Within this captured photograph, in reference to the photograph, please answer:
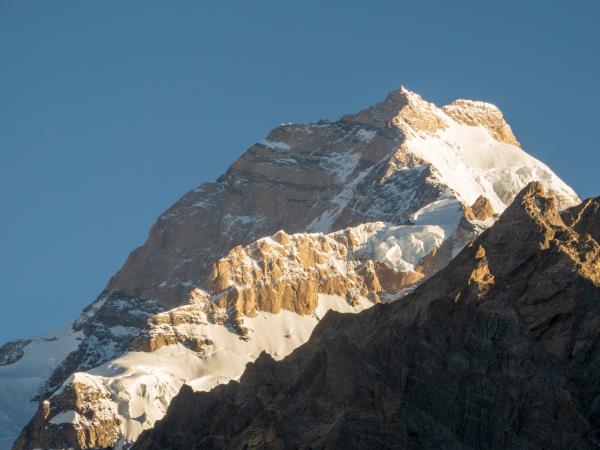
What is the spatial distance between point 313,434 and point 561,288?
24.2m

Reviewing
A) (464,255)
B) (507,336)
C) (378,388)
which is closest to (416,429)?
(378,388)

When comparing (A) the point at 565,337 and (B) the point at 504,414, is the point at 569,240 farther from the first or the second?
(B) the point at 504,414

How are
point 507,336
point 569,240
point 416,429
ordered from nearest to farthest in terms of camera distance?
1. point 416,429
2. point 507,336
3. point 569,240

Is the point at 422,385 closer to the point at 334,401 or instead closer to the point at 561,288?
the point at 334,401

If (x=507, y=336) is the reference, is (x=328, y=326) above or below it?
above

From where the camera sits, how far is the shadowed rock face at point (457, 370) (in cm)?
12781

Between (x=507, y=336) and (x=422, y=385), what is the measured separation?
866 centimetres

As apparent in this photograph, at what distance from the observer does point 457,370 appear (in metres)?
134

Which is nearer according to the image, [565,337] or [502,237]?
[565,337]

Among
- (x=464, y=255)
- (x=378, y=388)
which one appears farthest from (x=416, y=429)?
(x=464, y=255)

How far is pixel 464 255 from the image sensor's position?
153 m

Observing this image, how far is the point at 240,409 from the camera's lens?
140 meters

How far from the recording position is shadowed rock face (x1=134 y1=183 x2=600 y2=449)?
128m

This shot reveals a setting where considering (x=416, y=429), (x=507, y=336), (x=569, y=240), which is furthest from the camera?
(x=569, y=240)
